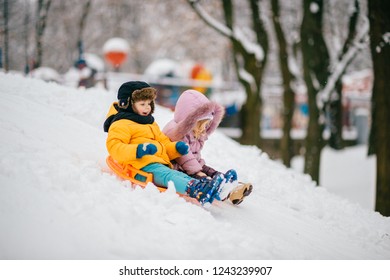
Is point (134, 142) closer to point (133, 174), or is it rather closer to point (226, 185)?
point (133, 174)

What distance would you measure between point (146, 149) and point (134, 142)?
0.40 metres

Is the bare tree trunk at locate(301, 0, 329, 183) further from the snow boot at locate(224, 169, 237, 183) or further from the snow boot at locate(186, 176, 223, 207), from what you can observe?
the snow boot at locate(186, 176, 223, 207)

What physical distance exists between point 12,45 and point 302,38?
12463 mm

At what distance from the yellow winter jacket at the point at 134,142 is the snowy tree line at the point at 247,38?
12.8 feet

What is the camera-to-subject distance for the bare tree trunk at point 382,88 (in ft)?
20.6

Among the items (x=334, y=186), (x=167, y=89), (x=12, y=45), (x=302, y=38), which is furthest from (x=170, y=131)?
(x=12, y=45)

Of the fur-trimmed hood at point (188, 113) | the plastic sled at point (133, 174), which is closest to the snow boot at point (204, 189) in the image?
the plastic sled at point (133, 174)

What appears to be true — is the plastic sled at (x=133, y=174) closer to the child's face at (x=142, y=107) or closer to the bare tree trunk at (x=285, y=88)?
the child's face at (x=142, y=107)

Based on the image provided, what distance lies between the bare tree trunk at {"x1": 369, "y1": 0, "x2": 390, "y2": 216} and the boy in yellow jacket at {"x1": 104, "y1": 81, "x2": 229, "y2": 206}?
3731 millimetres

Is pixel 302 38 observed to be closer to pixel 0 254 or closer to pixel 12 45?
pixel 0 254

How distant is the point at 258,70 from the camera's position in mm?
10836

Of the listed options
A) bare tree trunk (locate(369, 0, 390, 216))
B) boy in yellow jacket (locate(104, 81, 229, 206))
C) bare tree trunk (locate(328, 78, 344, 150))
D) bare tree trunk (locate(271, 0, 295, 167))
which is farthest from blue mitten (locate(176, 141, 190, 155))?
bare tree trunk (locate(328, 78, 344, 150))

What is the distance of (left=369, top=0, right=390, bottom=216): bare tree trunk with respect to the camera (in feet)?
20.6

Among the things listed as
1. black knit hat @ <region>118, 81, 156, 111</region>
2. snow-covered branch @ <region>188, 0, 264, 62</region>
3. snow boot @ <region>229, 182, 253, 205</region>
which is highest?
snow-covered branch @ <region>188, 0, 264, 62</region>
